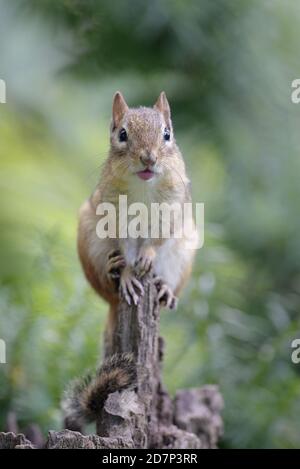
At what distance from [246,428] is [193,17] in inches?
73.3

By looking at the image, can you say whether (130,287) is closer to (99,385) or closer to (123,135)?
(99,385)

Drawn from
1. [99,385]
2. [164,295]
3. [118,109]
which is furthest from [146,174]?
[99,385]

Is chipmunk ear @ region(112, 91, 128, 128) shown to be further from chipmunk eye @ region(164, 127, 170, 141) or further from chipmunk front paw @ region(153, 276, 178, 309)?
chipmunk front paw @ region(153, 276, 178, 309)

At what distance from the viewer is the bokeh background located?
12.3ft

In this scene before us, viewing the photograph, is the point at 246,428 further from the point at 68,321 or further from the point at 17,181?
the point at 17,181

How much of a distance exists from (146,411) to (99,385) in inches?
5.3

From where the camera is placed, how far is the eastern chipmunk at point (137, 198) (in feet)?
7.31

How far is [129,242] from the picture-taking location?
2492 mm

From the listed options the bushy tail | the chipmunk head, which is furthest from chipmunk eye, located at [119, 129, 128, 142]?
the bushy tail

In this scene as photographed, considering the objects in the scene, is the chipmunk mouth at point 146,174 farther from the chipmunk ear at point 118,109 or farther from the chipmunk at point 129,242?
the chipmunk ear at point 118,109

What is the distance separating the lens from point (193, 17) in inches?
158

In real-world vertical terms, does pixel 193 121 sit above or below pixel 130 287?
above

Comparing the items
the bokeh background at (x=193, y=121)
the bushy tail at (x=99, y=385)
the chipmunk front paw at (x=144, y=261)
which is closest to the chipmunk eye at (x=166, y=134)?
the chipmunk front paw at (x=144, y=261)

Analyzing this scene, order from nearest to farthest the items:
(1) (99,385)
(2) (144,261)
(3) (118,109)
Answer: (1) (99,385) < (3) (118,109) < (2) (144,261)
